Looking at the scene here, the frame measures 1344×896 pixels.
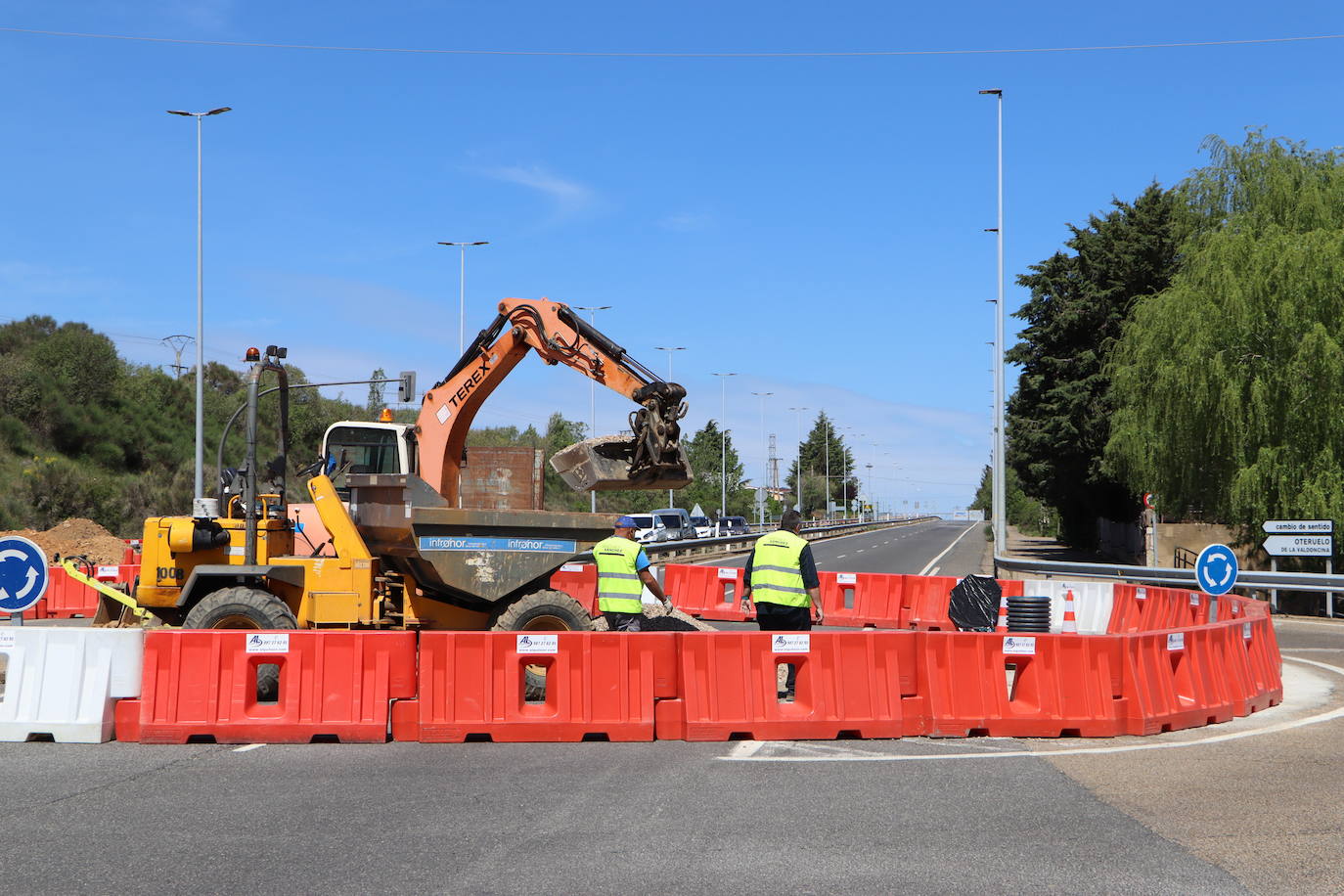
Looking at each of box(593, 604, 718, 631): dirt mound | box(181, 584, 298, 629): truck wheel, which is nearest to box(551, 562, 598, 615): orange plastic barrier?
box(593, 604, 718, 631): dirt mound

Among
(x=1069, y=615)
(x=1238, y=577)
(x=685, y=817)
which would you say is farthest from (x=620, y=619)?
(x=1238, y=577)

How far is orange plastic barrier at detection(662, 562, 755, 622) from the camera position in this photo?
23.7 m

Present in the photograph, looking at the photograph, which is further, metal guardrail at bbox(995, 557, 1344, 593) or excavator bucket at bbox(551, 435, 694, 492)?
metal guardrail at bbox(995, 557, 1344, 593)

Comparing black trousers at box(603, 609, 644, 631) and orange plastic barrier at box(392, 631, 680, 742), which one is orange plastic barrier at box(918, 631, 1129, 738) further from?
black trousers at box(603, 609, 644, 631)

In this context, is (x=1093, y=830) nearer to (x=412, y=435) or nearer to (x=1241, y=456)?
(x=412, y=435)

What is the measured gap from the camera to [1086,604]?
21359 millimetres

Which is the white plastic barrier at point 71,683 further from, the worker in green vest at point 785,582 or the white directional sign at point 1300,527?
the white directional sign at point 1300,527

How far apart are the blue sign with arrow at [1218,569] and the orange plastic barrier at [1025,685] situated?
5.84 metres

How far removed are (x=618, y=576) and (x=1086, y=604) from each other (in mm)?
11577

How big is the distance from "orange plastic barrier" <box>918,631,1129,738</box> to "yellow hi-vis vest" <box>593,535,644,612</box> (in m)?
3.17

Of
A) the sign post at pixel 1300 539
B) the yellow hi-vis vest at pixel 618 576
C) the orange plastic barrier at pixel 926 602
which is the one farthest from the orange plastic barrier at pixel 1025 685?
the sign post at pixel 1300 539

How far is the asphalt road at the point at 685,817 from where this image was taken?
6230 mm

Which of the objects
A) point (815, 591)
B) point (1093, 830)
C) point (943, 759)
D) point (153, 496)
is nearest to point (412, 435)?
point (815, 591)

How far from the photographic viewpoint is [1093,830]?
7.18m
